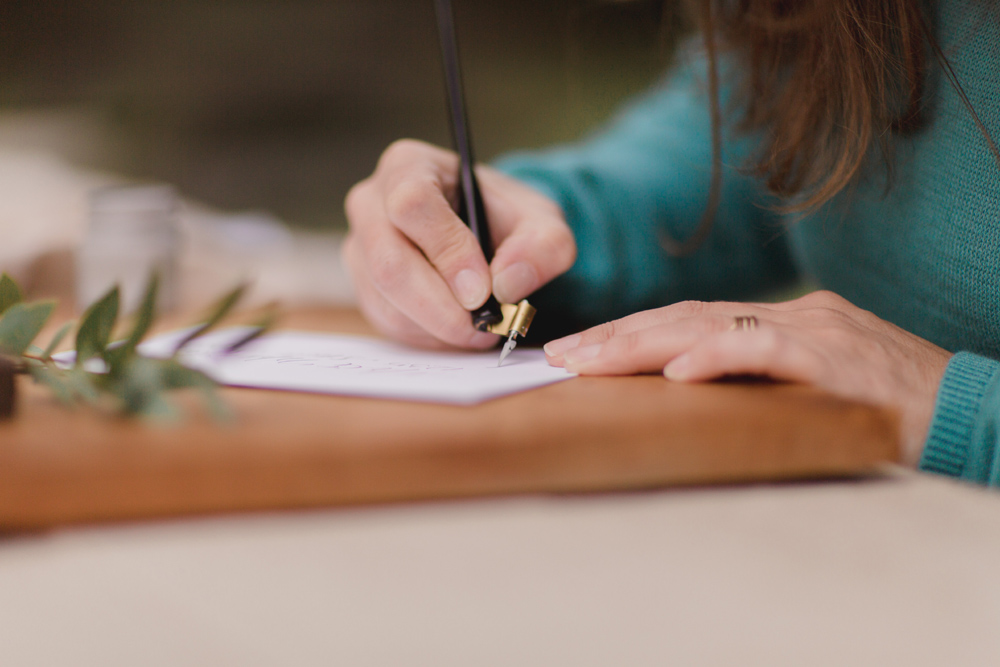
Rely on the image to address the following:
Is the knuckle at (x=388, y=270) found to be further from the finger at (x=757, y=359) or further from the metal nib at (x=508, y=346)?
the finger at (x=757, y=359)

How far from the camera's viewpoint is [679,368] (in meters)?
0.32

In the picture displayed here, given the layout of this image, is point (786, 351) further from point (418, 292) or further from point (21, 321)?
point (21, 321)

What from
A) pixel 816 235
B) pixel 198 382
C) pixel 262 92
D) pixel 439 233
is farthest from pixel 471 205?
pixel 262 92

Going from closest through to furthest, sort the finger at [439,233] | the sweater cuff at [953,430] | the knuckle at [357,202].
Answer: the sweater cuff at [953,430]
the finger at [439,233]
the knuckle at [357,202]

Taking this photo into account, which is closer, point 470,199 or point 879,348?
point 879,348

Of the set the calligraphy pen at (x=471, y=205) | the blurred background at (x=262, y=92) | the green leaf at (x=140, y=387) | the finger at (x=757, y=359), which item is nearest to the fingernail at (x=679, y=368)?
the finger at (x=757, y=359)

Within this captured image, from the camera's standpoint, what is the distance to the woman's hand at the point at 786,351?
30 centimetres

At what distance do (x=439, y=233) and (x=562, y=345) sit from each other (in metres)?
0.11

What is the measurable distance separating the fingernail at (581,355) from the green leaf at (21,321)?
0.25m

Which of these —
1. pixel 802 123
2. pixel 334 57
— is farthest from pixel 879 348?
pixel 334 57

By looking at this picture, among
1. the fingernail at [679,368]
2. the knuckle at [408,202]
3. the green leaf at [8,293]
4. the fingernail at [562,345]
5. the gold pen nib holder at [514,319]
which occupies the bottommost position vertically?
the fingernail at [679,368]

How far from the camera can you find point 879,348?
346mm

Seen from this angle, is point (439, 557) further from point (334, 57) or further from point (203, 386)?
point (334, 57)

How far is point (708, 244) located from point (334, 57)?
1.01m
